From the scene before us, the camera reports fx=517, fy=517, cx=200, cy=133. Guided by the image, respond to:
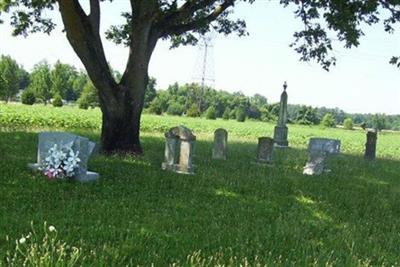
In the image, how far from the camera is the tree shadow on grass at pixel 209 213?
632 cm

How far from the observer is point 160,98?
12938cm

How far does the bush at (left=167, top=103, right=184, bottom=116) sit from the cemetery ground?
328 ft

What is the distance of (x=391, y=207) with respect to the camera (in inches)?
433

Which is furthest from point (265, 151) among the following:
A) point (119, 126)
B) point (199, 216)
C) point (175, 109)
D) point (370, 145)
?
point (175, 109)

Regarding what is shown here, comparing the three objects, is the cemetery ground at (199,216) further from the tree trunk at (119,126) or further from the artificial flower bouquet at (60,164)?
the tree trunk at (119,126)

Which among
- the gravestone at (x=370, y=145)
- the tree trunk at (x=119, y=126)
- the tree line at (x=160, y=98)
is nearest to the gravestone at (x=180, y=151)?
the tree trunk at (x=119, y=126)

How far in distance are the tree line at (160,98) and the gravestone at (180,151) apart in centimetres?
5692

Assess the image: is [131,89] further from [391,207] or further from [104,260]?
[104,260]

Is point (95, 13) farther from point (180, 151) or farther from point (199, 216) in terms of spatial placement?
point (199, 216)

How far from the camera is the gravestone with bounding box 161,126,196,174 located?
522 inches

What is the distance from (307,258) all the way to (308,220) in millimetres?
2713

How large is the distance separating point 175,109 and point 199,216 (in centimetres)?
10940

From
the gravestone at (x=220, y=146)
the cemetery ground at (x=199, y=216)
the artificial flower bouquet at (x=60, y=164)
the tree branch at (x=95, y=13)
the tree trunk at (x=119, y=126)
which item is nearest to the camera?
the cemetery ground at (x=199, y=216)

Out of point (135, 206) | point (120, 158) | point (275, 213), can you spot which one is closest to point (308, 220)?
point (275, 213)
